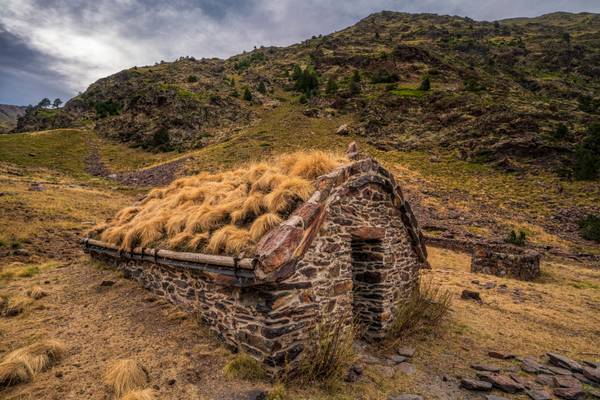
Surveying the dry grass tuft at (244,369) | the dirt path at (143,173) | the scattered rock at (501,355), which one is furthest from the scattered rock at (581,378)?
the dirt path at (143,173)

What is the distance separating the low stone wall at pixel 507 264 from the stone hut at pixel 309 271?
792 centimetres

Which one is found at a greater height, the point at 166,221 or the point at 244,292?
the point at 166,221

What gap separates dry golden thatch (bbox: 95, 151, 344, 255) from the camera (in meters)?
6.34

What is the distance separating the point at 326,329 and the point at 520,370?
467 centimetres

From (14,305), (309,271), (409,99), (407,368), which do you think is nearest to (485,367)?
(407,368)

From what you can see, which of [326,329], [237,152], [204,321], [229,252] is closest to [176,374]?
[204,321]

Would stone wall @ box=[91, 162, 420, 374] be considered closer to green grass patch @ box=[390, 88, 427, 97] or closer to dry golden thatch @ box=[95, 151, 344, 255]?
dry golden thatch @ box=[95, 151, 344, 255]

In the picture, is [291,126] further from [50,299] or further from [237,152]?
[50,299]

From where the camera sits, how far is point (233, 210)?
7.44 meters

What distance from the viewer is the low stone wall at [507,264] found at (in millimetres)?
14547

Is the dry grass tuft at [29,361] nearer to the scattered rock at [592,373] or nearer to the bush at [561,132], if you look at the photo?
the scattered rock at [592,373]

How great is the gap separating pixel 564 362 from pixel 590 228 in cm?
1855

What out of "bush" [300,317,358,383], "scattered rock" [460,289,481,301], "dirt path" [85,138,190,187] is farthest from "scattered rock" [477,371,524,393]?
"dirt path" [85,138,190,187]

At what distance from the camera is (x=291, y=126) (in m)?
50.7
